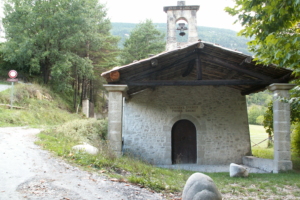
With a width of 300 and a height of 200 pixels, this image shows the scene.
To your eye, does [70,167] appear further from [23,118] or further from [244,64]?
[23,118]

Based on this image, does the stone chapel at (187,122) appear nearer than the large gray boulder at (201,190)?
No

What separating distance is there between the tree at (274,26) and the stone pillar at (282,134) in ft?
8.91

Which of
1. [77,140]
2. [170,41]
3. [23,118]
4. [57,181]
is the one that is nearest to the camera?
[57,181]

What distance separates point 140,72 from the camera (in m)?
7.70

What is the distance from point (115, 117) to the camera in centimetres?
734

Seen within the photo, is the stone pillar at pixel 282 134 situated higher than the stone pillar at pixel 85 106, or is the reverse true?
the stone pillar at pixel 85 106

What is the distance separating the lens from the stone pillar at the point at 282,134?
23.6 ft

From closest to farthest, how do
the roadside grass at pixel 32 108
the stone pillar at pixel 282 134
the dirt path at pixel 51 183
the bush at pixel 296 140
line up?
the dirt path at pixel 51 183 < the stone pillar at pixel 282 134 < the bush at pixel 296 140 < the roadside grass at pixel 32 108

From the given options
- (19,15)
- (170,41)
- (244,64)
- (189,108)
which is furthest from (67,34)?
(244,64)

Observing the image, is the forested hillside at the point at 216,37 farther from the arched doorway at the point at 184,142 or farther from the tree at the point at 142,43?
the arched doorway at the point at 184,142

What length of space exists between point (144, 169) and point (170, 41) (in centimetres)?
687

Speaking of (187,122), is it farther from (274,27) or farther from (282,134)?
(274,27)

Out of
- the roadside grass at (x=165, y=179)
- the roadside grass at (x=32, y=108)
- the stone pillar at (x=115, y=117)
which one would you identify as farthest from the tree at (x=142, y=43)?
the roadside grass at (x=165, y=179)

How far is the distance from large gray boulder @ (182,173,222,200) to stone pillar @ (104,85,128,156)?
12.0 feet
